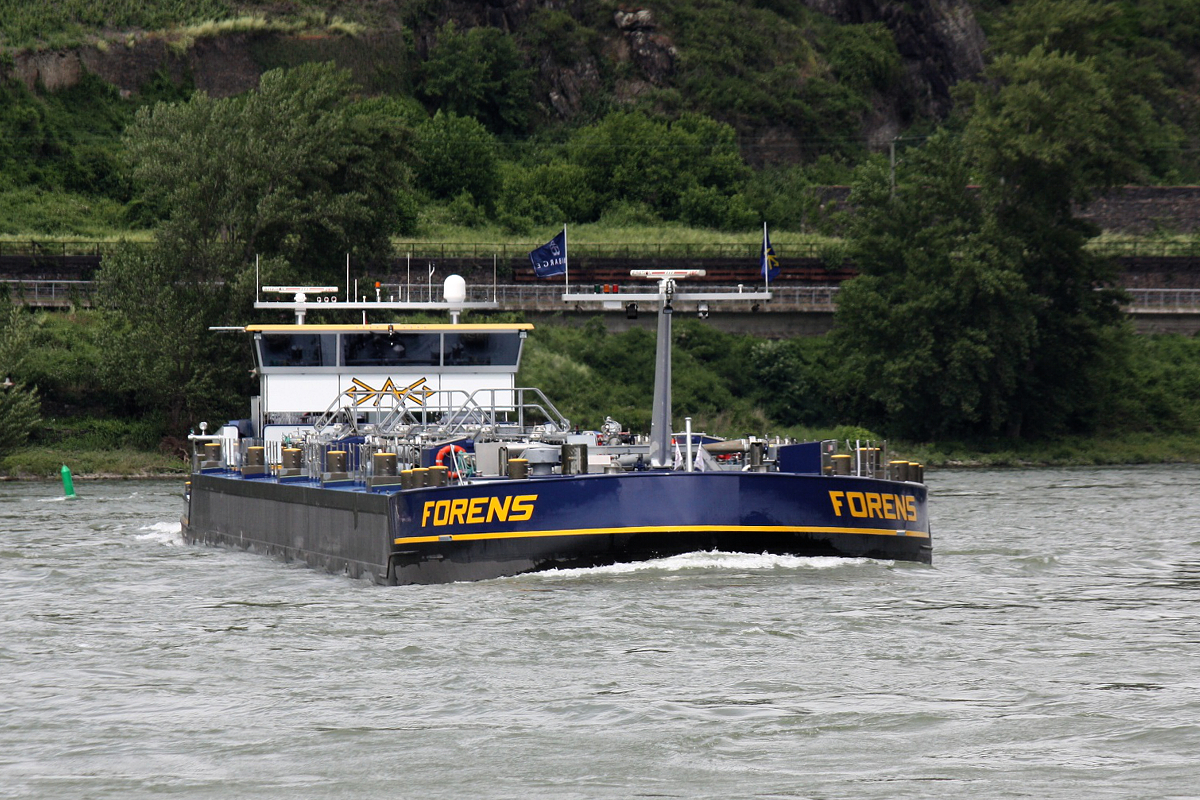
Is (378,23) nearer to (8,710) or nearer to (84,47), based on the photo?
(84,47)

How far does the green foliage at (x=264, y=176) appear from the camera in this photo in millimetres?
61250

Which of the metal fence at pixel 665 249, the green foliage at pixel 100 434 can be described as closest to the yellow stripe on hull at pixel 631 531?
the green foliage at pixel 100 434

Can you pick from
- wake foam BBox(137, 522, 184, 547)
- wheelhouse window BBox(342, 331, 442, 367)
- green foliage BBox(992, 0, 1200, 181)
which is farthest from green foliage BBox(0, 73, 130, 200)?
wheelhouse window BBox(342, 331, 442, 367)

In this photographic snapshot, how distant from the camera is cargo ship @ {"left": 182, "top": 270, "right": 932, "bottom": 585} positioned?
2297 centimetres

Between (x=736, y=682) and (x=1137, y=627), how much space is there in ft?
21.4

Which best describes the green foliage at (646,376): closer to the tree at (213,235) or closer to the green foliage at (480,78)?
the tree at (213,235)

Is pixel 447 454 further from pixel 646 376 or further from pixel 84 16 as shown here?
pixel 84 16

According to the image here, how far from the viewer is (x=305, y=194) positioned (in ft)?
210

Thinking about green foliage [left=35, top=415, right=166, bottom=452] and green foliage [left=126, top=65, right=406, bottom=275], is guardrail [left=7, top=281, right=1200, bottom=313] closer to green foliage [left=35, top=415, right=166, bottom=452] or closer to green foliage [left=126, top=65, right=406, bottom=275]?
green foliage [left=126, top=65, right=406, bottom=275]

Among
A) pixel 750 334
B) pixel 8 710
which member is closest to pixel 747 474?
pixel 8 710

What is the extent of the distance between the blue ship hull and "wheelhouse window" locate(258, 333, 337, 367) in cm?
886

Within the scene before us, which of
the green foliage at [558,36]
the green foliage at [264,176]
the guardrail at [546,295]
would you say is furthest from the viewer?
the green foliage at [558,36]

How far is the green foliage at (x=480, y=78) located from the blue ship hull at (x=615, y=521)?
245ft

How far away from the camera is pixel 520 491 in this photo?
2311 cm
